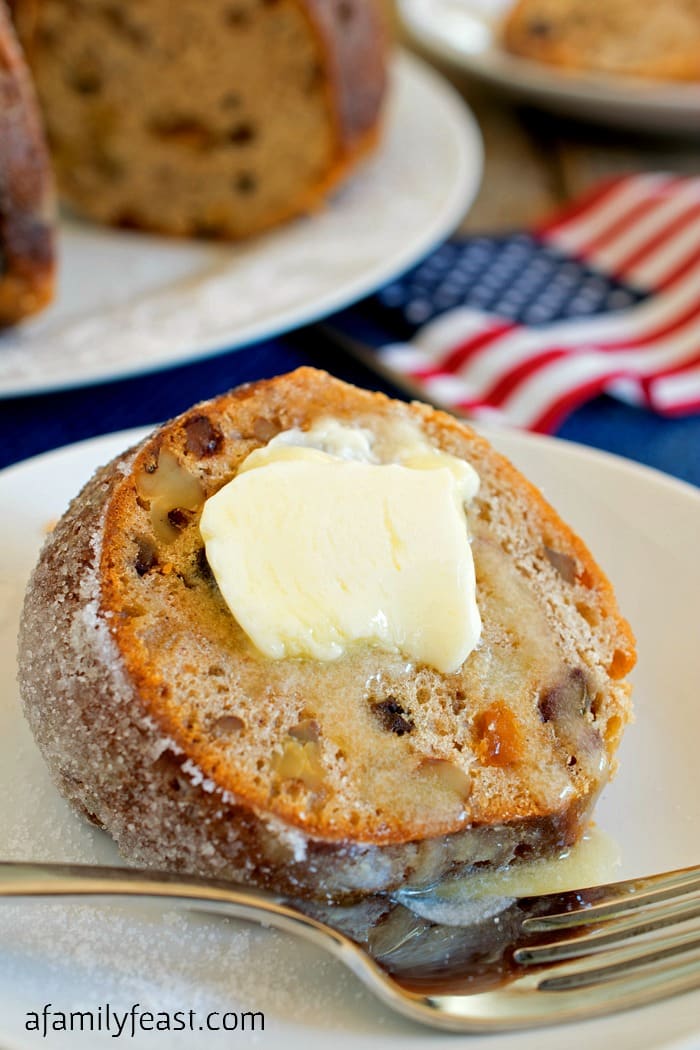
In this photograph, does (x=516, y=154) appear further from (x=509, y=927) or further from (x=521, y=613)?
(x=509, y=927)

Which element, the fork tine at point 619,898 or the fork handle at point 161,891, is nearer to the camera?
the fork handle at point 161,891

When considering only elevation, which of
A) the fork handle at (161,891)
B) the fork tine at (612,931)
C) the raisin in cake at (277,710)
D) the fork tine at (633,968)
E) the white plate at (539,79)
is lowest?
the fork tine at (633,968)

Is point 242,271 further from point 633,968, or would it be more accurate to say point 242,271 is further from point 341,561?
point 633,968

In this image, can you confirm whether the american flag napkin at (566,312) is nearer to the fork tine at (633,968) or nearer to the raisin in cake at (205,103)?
the raisin in cake at (205,103)

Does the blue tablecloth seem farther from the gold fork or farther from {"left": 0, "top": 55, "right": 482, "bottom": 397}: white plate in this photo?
the gold fork

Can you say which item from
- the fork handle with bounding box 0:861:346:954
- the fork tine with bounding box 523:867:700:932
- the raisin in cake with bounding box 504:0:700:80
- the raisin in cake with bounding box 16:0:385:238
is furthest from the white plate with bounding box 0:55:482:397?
the fork tine with bounding box 523:867:700:932

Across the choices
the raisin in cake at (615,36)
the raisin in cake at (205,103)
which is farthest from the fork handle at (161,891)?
the raisin in cake at (615,36)

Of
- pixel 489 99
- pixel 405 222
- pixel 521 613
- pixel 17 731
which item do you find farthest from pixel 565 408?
pixel 489 99
